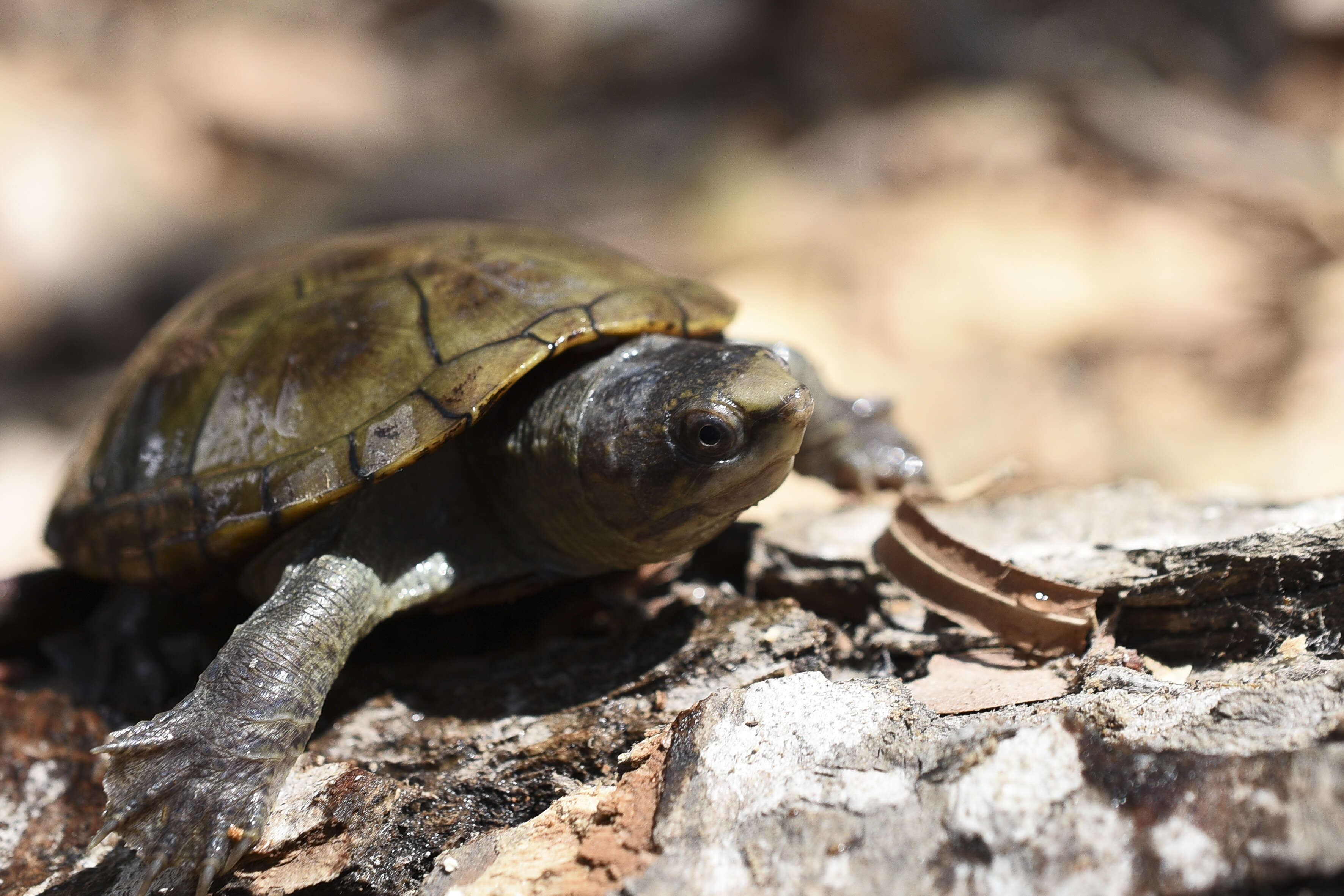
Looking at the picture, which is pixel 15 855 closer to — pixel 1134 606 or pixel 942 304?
pixel 1134 606

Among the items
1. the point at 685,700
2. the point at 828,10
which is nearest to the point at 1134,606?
the point at 685,700

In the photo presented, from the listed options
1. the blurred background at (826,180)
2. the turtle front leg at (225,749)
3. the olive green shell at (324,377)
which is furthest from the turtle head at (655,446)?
the blurred background at (826,180)

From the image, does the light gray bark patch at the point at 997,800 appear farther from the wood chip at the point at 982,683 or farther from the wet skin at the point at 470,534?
the wet skin at the point at 470,534

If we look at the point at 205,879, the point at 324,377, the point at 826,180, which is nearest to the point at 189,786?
the point at 205,879

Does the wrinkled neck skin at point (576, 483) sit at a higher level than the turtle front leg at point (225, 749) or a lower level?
higher

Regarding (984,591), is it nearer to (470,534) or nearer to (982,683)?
(982,683)
